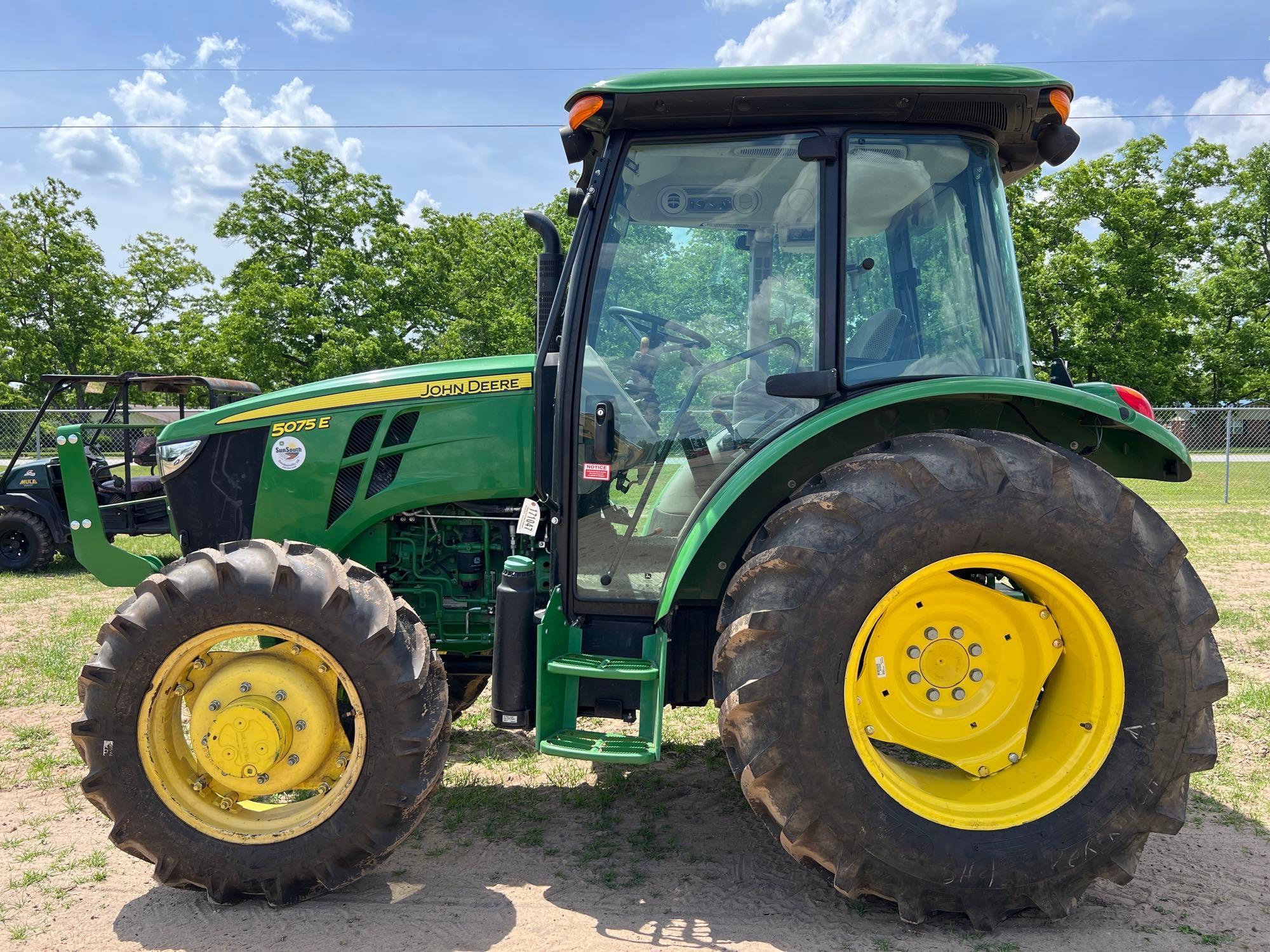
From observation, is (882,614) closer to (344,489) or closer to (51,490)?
(344,489)

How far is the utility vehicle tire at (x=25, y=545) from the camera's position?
938 cm

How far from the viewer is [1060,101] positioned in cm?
278

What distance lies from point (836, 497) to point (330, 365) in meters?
23.9

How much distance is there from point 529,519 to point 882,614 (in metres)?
1.22

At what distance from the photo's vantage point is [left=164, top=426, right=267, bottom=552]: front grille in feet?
11.0

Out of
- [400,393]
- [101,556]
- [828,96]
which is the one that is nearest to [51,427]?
[101,556]

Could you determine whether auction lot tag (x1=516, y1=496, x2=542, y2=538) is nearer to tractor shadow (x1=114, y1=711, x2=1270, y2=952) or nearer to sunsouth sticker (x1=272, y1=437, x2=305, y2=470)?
sunsouth sticker (x1=272, y1=437, x2=305, y2=470)

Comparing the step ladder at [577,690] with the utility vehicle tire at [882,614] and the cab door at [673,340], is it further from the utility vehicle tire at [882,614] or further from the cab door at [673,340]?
the utility vehicle tire at [882,614]

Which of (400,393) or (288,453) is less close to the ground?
(400,393)

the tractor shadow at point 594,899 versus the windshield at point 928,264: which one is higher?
the windshield at point 928,264

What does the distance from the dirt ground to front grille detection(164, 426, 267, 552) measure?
119 cm

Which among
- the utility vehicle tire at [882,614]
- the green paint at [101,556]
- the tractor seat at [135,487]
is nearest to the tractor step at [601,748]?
the utility vehicle tire at [882,614]

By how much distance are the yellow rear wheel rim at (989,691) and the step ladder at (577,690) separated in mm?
632

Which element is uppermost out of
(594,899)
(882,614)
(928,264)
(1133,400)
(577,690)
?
(928,264)
